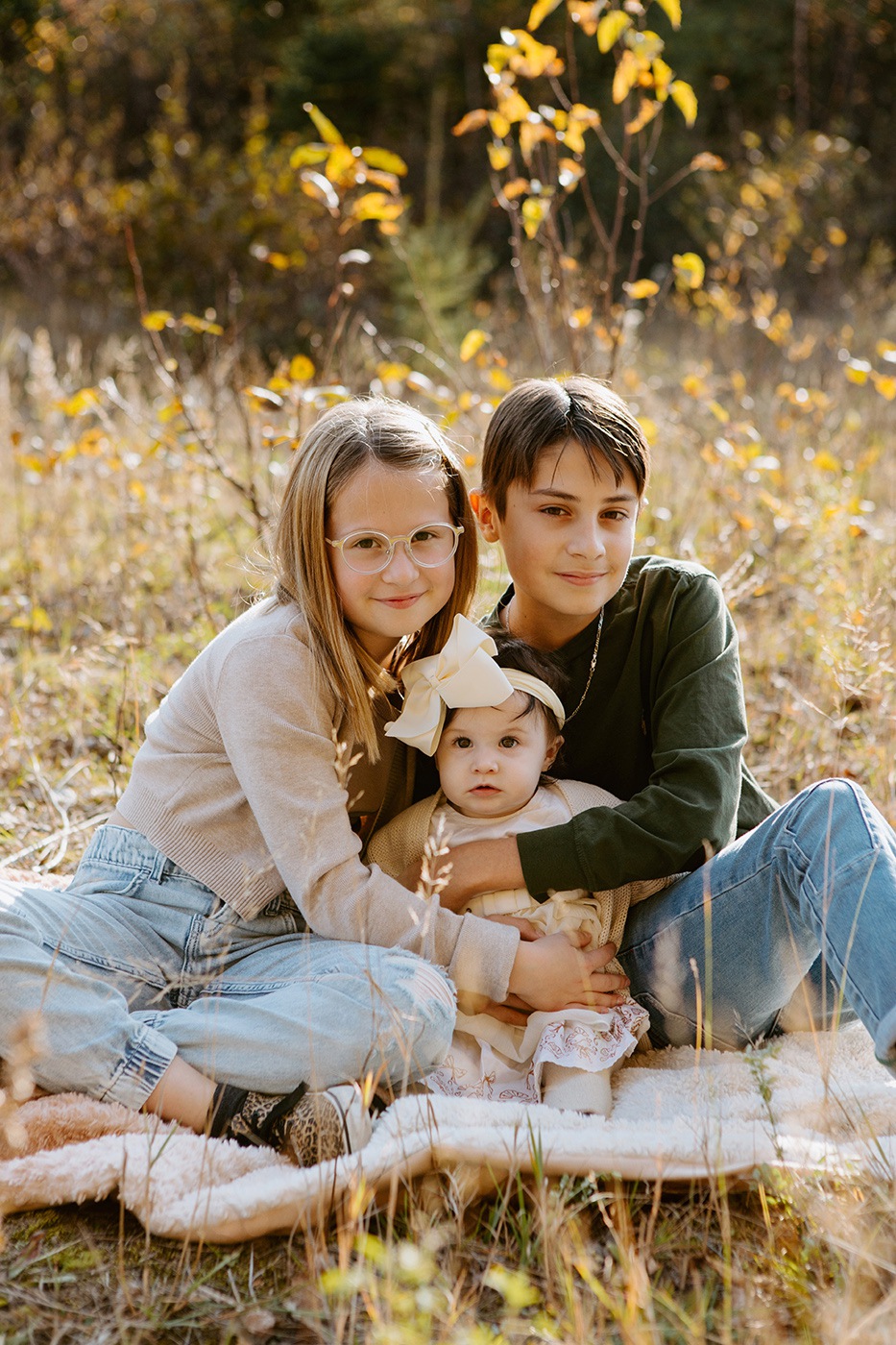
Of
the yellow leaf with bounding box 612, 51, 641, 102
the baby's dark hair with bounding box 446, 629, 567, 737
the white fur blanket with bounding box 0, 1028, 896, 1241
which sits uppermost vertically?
the yellow leaf with bounding box 612, 51, 641, 102

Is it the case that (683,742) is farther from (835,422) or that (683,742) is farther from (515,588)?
(835,422)

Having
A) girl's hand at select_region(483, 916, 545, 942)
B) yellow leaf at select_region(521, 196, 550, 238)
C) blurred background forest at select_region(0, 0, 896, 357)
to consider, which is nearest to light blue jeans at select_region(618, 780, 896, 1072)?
girl's hand at select_region(483, 916, 545, 942)

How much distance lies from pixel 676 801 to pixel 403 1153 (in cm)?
78

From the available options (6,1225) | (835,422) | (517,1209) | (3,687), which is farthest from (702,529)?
(6,1225)

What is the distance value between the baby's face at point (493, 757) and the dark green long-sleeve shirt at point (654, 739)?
0.40 feet

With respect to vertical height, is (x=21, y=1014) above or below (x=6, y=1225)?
above

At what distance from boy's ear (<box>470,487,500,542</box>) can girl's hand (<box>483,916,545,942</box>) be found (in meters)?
0.76

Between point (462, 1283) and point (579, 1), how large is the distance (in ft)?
10.6

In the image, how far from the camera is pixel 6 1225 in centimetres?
170

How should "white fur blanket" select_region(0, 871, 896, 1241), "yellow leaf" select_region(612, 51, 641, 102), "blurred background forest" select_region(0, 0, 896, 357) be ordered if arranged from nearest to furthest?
1. "white fur blanket" select_region(0, 871, 896, 1241)
2. "yellow leaf" select_region(612, 51, 641, 102)
3. "blurred background forest" select_region(0, 0, 896, 357)

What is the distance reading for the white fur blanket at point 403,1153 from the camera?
64.2 inches

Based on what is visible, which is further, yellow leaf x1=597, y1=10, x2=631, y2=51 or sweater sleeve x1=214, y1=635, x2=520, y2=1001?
yellow leaf x1=597, y1=10, x2=631, y2=51

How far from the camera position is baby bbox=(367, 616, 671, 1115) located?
204 cm

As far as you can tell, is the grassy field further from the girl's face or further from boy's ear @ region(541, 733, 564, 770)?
boy's ear @ region(541, 733, 564, 770)
